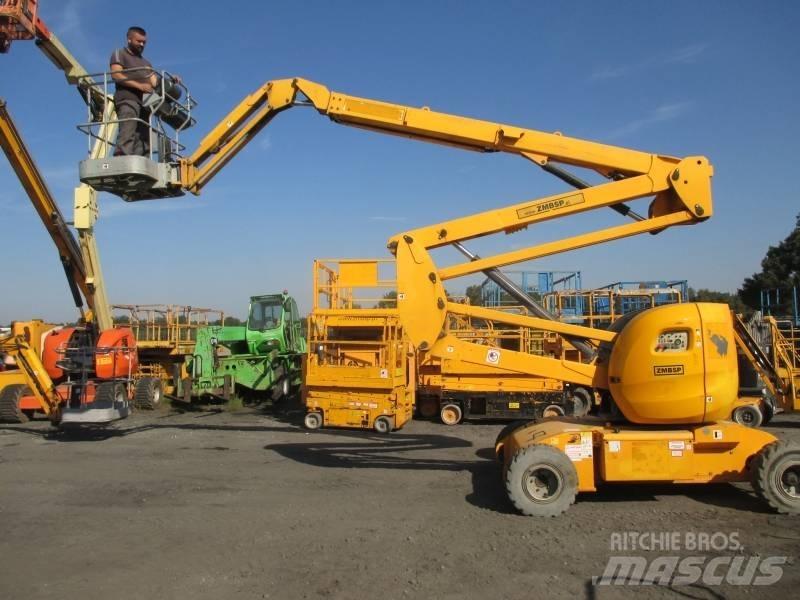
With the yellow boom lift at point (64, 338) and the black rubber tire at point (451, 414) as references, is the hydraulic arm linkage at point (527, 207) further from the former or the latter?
the black rubber tire at point (451, 414)

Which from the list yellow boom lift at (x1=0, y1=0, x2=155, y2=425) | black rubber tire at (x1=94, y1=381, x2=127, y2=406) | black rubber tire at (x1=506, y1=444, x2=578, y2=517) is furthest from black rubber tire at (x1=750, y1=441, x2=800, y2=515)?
black rubber tire at (x1=94, y1=381, x2=127, y2=406)

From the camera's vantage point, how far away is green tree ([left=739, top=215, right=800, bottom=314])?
45781mm

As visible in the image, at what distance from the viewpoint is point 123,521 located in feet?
22.5

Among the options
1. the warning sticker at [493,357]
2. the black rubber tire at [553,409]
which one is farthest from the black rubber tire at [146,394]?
the warning sticker at [493,357]

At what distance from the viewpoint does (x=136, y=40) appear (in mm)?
8977

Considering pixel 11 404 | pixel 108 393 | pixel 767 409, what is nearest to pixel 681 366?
pixel 767 409

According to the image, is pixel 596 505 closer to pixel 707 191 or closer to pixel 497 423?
pixel 707 191

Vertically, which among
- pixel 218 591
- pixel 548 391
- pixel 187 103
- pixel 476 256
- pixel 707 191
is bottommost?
pixel 218 591

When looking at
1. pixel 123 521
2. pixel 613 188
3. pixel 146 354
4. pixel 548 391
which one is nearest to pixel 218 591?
pixel 123 521

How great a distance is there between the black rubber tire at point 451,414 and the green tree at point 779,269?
39331mm

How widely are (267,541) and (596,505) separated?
12.8ft

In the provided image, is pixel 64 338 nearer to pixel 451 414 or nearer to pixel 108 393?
pixel 108 393

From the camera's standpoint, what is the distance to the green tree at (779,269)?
4578 cm

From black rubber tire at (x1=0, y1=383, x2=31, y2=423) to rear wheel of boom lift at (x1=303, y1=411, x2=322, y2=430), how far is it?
7.06 metres
